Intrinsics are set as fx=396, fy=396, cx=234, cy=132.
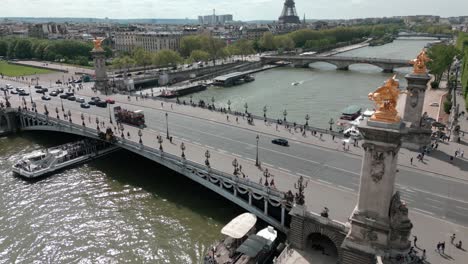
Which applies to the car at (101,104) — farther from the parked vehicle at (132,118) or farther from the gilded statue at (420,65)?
the gilded statue at (420,65)

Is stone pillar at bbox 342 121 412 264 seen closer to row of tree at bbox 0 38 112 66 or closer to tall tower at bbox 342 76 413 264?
tall tower at bbox 342 76 413 264

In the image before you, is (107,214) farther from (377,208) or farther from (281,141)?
(377,208)

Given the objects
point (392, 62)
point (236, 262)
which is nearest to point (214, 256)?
point (236, 262)

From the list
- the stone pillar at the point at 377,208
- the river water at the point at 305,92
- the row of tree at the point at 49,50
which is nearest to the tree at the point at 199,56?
the river water at the point at 305,92

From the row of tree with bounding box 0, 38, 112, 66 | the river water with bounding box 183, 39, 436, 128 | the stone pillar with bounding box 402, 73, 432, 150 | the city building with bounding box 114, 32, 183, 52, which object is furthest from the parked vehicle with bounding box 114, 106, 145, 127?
the city building with bounding box 114, 32, 183, 52

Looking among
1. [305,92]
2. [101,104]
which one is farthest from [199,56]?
[101,104]

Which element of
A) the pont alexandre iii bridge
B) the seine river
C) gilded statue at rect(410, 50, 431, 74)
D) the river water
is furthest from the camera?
the pont alexandre iii bridge

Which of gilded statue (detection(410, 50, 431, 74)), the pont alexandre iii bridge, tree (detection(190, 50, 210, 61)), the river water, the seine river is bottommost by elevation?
the seine river
